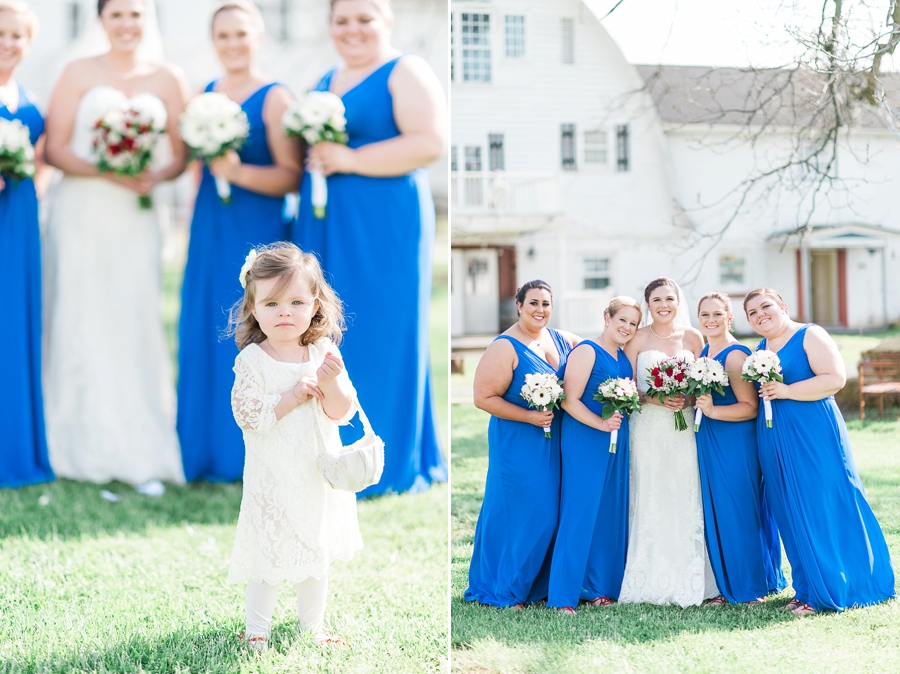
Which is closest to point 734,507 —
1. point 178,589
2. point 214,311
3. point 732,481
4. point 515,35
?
point 732,481

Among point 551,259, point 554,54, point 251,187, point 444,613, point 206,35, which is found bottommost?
point 444,613

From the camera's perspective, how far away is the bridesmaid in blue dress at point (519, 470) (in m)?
4.16

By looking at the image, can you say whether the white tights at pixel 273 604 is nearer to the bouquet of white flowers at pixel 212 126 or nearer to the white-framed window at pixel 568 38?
the bouquet of white flowers at pixel 212 126

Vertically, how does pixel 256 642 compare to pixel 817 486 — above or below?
below

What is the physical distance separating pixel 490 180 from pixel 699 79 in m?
1.40

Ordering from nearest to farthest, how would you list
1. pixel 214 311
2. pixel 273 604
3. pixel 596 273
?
pixel 273 604 → pixel 596 273 → pixel 214 311

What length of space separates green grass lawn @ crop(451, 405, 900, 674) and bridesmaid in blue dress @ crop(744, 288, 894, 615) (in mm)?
128

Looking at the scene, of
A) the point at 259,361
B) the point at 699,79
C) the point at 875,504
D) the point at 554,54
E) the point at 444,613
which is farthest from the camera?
the point at 554,54

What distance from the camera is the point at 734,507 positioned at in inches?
161

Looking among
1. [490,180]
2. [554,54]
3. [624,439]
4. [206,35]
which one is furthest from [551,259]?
[206,35]

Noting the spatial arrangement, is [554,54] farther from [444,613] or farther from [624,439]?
[444,613]

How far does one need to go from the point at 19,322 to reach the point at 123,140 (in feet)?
4.58

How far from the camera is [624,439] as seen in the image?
13.7 feet

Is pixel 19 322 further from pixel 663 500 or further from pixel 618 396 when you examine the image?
pixel 663 500
